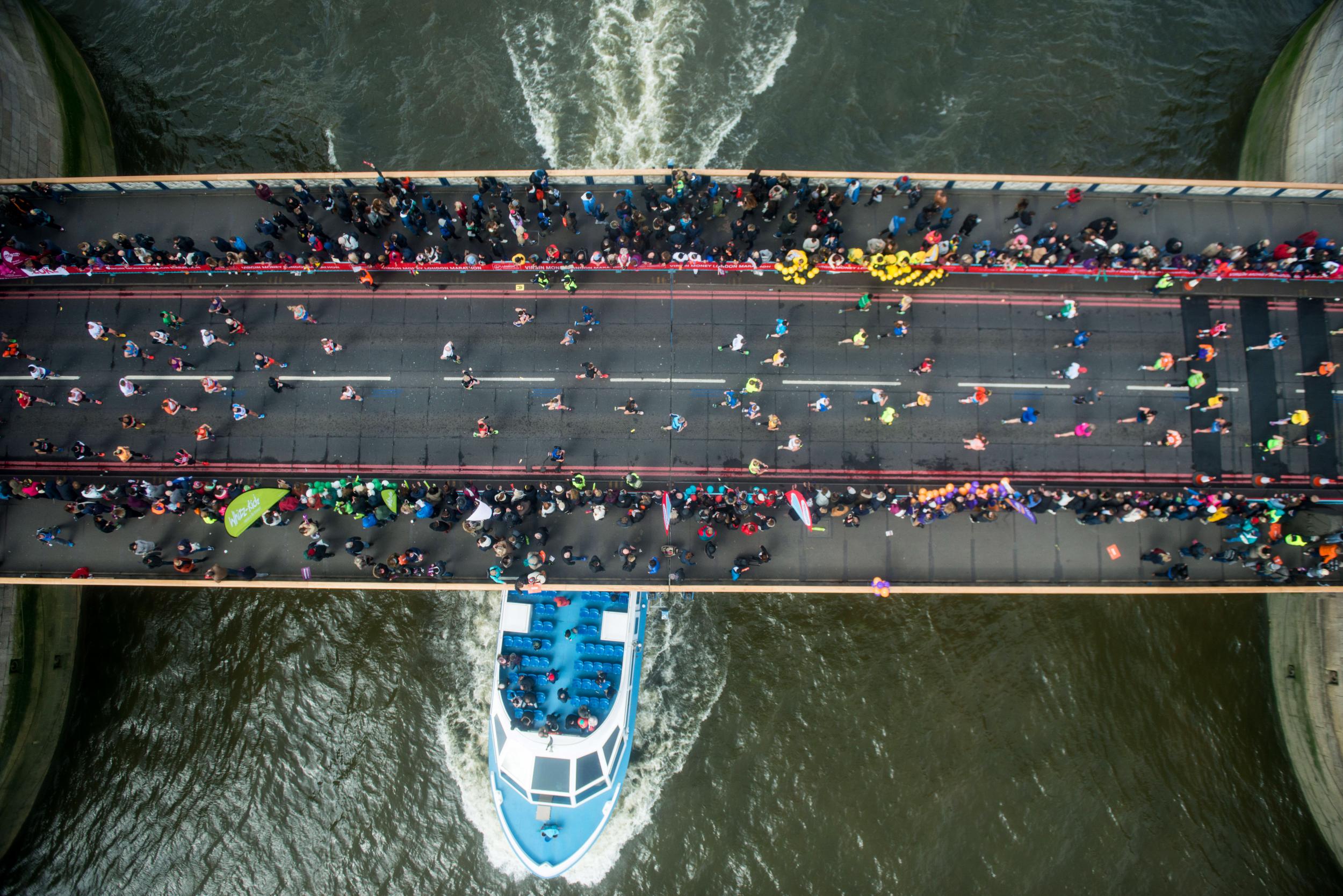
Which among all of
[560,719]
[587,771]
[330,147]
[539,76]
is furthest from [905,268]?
[330,147]

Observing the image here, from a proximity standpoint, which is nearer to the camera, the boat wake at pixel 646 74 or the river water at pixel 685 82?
the river water at pixel 685 82

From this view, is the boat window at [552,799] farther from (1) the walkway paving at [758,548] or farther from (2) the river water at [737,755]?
(1) the walkway paving at [758,548]

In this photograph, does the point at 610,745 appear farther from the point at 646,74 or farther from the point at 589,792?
the point at 646,74

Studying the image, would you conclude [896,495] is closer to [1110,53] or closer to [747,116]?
[747,116]

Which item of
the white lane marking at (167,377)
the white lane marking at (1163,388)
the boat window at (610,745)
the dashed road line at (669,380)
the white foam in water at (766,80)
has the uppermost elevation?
the white foam in water at (766,80)

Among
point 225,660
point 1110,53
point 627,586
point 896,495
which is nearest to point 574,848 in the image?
point 627,586

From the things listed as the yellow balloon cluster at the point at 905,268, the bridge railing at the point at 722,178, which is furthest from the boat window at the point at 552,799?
the bridge railing at the point at 722,178
